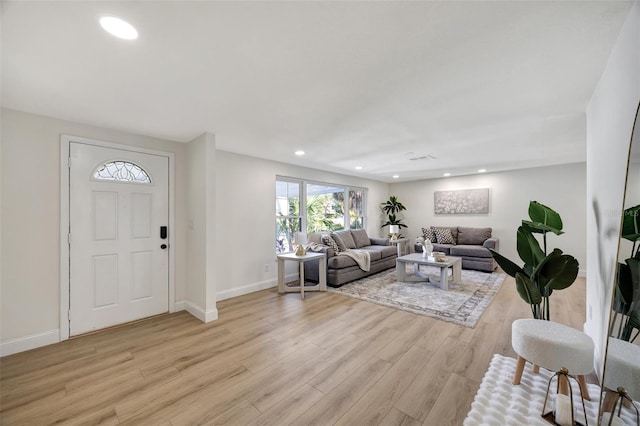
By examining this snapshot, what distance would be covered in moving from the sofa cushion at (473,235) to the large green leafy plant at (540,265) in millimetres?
4351

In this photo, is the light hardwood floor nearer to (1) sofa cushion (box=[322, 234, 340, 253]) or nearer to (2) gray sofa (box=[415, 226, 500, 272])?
(1) sofa cushion (box=[322, 234, 340, 253])

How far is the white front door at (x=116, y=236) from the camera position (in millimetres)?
2785

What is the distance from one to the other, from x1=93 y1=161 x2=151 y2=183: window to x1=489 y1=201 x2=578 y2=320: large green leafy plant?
3.94 m

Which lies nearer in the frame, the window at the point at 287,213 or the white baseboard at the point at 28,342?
the white baseboard at the point at 28,342

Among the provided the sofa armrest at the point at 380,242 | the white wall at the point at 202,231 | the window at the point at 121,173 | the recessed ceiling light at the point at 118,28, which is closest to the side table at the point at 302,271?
the white wall at the point at 202,231

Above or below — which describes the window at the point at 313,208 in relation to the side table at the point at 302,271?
above

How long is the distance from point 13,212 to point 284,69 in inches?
114

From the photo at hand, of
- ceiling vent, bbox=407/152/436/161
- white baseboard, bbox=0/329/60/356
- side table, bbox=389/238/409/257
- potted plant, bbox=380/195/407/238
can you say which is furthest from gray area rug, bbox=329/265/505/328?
A: white baseboard, bbox=0/329/60/356

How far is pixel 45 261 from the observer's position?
8.48 feet

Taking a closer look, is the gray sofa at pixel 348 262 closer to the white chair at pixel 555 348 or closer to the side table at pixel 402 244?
the side table at pixel 402 244

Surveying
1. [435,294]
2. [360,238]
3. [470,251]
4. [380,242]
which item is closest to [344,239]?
[360,238]

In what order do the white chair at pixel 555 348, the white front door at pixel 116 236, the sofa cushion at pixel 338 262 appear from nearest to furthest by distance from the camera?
the white chair at pixel 555 348 < the white front door at pixel 116 236 < the sofa cushion at pixel 338 262

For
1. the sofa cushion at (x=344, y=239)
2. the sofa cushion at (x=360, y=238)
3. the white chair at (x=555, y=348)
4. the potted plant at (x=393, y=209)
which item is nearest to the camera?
the white chair at (x=555, y=348)

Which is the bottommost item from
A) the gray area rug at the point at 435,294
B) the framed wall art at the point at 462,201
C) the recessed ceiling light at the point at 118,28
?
the gray area rug at the point at 435,294
